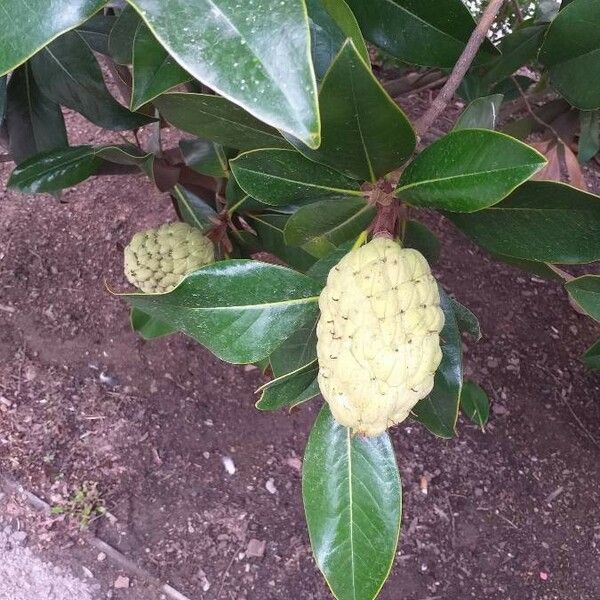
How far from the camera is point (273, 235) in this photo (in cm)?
116

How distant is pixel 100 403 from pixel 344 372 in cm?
127

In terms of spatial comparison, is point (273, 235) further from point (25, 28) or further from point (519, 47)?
point (25, 28)

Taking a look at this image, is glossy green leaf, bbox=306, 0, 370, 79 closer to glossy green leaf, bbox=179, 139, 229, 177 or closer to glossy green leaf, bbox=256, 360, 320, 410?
glossy green leaf, bbox=256, 360, 320, 410

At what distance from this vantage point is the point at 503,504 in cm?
168

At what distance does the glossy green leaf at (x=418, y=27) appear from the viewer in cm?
73

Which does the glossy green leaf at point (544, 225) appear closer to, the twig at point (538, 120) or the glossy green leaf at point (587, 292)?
the glossy green leaf at point (587, 292)

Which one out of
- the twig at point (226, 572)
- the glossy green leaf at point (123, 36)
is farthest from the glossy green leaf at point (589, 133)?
the twig at point (226, 572)

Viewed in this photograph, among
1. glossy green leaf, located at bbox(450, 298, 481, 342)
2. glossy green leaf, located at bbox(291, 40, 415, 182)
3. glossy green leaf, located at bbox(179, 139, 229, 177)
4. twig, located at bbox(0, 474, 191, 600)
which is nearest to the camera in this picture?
glossy green leaf, located at bbox(291, 40, 415, 182)

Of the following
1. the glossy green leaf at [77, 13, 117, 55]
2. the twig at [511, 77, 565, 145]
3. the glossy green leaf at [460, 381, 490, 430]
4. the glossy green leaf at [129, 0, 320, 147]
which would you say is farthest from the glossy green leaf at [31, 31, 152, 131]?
the glossy green leaf at [460, 381, 490, 430]

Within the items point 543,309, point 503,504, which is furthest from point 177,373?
point 543,309

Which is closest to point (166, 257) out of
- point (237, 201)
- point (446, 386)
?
point (237, 201)

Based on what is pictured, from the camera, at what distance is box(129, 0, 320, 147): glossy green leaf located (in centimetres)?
39

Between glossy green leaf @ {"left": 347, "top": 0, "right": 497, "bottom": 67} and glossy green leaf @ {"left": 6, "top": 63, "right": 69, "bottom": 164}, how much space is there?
66 cm

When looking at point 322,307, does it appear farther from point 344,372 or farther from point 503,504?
point 503,504
